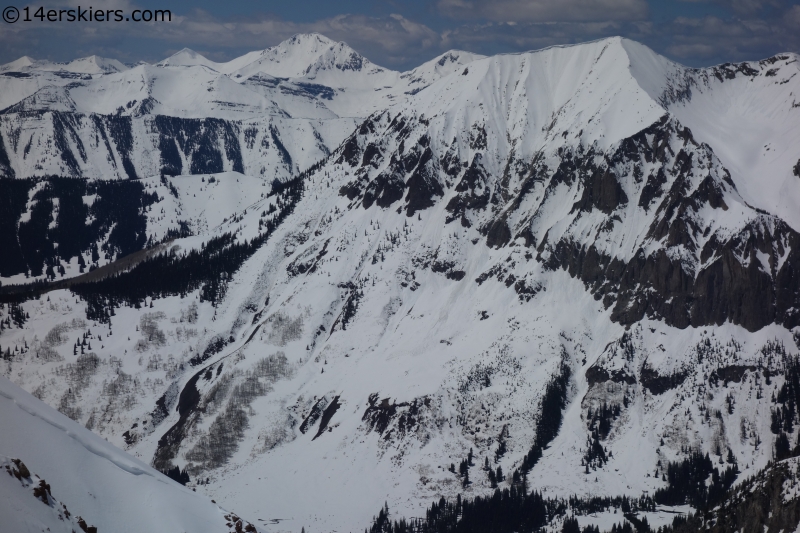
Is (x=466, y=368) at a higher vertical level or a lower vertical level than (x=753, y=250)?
lower

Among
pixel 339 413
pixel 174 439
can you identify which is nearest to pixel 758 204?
pixel 339 413

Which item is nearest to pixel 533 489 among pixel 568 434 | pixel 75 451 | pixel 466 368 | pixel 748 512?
pixel 568 434

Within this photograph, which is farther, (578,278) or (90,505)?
(578,278)

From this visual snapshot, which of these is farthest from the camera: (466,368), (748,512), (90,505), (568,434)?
(466,368)

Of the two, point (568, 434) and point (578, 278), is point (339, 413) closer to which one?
point (568, 434)

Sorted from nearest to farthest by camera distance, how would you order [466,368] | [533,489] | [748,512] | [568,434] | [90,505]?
1. [90,505]
2. [748,512]
3. [533,489]
4. [568,434]
5. [466,368]

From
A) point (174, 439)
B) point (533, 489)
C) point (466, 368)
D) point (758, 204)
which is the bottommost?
point (174, 439)
